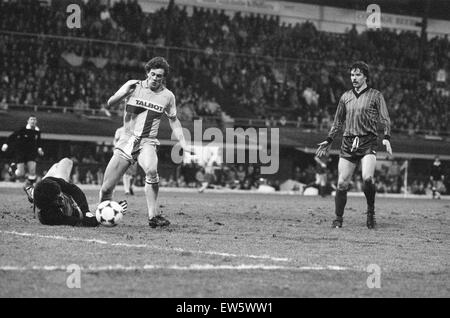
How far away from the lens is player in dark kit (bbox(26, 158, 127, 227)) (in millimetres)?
10984

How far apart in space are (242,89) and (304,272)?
32.9m

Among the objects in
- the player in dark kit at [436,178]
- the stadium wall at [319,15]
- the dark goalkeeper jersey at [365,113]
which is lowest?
the player in dark kit at [436,178]

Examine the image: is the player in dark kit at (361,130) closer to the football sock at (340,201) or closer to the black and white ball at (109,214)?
the football sock at (340,201)

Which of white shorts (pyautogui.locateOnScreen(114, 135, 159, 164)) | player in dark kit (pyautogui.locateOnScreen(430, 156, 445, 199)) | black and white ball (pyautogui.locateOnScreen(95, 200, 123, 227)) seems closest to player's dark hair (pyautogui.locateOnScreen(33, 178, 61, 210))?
black and white ball (pyautogui.locateOnScreen(95, 200, 123, 227))

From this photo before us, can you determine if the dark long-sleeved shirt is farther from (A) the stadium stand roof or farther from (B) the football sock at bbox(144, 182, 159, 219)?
(A) the stadium stand roof

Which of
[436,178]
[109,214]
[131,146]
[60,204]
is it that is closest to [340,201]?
[131,146]

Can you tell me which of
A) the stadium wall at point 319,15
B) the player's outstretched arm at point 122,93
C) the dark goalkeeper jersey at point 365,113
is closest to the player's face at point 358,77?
the dark goalkeeper jersey at point 365,113

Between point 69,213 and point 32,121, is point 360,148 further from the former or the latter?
point 32,121

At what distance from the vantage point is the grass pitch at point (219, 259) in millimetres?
6258

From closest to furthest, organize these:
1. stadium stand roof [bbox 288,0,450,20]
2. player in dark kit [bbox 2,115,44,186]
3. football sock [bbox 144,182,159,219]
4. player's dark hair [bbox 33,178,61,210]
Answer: player's dark hair [bbox 33,178,61,210], football sock [bbox 144,182,159,219], player in dark kit [bbox 2,115,44,186], stadium stand roof [bbox 288,0,450,20]

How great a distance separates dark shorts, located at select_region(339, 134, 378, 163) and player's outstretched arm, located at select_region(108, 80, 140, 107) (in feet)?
11.8

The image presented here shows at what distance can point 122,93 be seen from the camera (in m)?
11.1

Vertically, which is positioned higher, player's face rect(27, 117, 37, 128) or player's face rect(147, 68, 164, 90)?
player's face rect(147, 68, 164, 90)

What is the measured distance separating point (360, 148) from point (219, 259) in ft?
17.4
